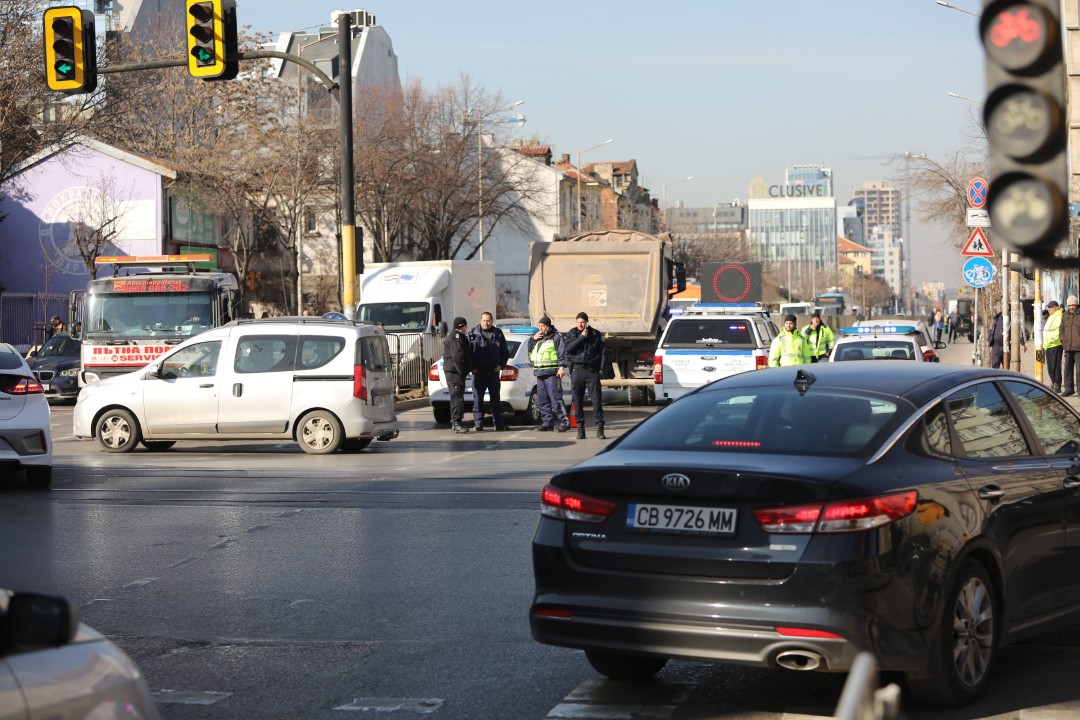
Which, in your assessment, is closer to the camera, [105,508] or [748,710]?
[748,710]

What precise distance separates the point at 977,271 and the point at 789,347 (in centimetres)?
694

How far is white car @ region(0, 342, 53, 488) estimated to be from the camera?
14539 mm

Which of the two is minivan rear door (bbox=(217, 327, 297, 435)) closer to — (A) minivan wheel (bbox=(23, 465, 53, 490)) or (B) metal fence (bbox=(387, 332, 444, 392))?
(A) minivan wheel (bbox=(23, 465, 53, 490))

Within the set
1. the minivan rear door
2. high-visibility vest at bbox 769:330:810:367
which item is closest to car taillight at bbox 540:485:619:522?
the minivan rear door

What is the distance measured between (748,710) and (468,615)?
2481 mm

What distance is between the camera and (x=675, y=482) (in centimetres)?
586

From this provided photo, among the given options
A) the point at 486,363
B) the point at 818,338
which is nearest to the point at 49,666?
the point at 486,363

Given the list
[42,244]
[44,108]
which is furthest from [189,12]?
[42,244]

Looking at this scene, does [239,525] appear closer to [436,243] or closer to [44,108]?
[44,108]

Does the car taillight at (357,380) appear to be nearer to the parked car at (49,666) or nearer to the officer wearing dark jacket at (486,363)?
the officer wearing dark jacket at (486,363)

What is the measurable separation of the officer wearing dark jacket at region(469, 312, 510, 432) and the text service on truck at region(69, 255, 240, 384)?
519 centimetres

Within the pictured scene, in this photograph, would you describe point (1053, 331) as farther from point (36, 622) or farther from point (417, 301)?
point (36, 622)

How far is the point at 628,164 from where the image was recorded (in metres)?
116

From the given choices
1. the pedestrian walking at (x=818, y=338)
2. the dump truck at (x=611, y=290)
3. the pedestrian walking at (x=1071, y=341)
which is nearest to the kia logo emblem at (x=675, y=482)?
the pedestrian walking at (x=818, y=338)
